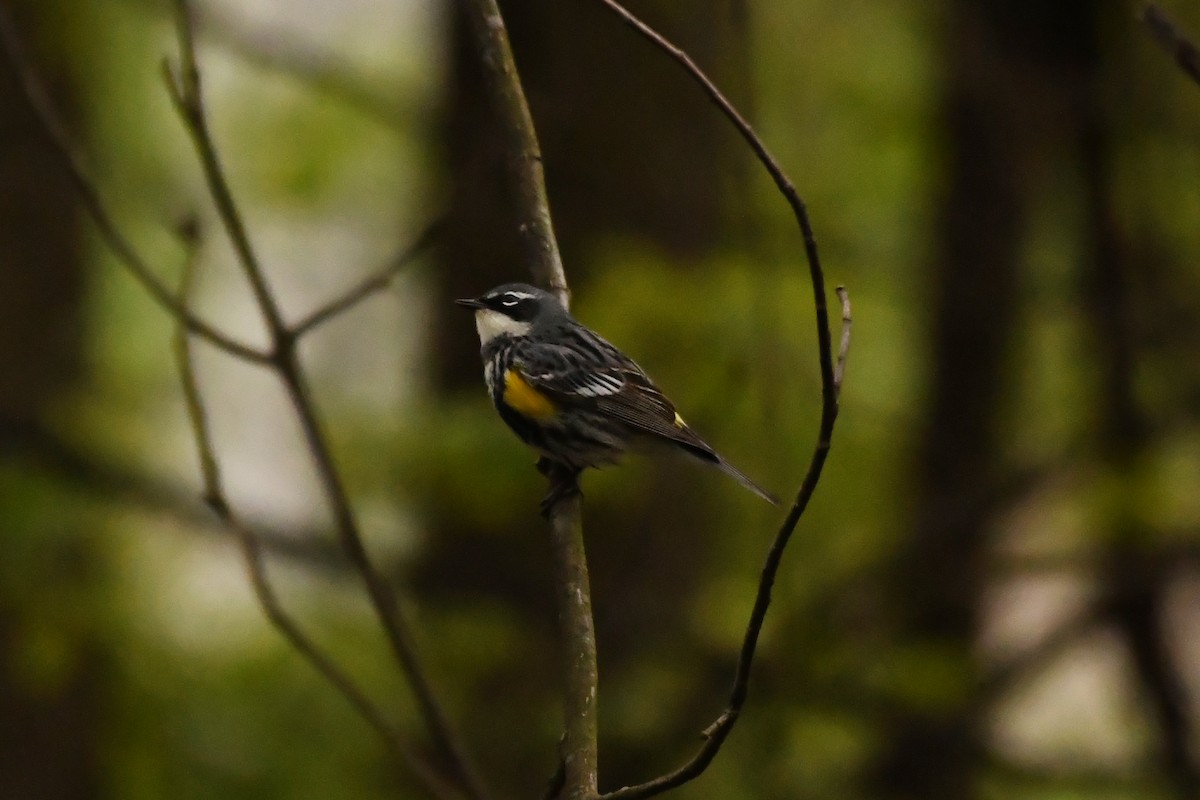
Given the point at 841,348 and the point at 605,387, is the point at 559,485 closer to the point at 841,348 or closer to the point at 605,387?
the point at 605,387

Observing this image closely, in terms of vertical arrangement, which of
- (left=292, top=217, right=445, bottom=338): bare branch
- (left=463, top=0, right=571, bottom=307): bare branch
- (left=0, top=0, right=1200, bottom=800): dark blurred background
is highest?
(left=463, top=0, right=571, bottom=307): bare branch

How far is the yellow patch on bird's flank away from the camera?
4.37 m

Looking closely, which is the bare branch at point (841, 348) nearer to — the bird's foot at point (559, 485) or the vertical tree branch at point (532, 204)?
the vertical tree branch at point (532, 204)

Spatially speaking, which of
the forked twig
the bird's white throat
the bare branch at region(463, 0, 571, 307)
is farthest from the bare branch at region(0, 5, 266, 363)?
the bird's white throat

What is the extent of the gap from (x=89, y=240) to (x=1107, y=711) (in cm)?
719

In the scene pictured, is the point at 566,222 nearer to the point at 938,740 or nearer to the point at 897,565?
the point at 897,565

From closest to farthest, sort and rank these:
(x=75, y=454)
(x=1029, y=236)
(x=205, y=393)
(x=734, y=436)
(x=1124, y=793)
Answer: (x=75, y=454)
(x=1124, y=793)
(x=734, y=436)
(x=1029, y=236)
(x=205, y=393)

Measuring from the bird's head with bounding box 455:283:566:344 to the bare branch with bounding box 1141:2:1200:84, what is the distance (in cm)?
210

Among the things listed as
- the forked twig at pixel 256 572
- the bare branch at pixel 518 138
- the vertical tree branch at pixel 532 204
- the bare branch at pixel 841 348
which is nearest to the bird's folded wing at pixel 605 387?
the vertical tree branch at pixel 532 204

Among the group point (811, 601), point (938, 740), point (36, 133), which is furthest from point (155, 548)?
point (938, 740)

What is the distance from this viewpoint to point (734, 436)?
21.1ft

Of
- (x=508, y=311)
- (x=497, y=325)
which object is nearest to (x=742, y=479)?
(x=508, y=311)

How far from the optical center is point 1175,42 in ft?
6.92

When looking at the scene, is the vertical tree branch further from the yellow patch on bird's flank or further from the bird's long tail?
the yellow patch on bird's flank
